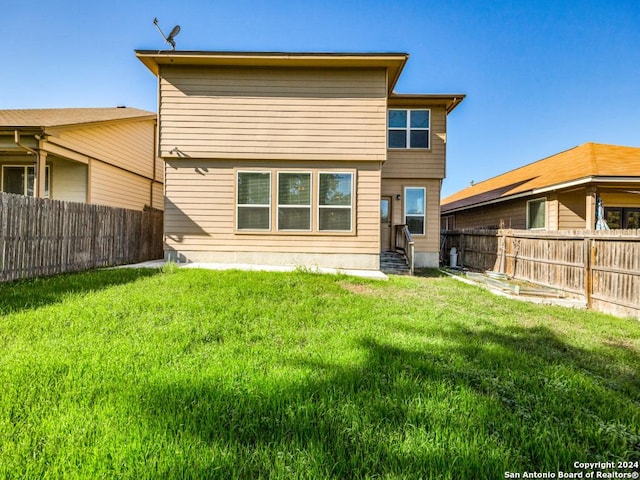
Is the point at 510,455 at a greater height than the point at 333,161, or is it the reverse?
the point at 333,161

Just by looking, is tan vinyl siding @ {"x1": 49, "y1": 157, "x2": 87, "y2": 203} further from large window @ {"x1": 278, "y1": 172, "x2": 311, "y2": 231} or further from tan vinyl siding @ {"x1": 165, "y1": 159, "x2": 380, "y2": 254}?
large window @ {"x1": 278, "y1": 172, "x2": 311, "y2": 231}

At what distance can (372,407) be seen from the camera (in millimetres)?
2066

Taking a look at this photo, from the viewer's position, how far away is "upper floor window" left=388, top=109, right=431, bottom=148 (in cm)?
1126

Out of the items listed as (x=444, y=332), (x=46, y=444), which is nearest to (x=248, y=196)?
(x=444, y=332)

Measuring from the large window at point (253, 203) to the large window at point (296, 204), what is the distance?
369mm

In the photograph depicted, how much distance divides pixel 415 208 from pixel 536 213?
193 inches

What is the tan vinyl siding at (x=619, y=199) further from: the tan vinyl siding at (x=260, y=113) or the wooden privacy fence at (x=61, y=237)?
the wooden privacy fence at (x=61, y=237)

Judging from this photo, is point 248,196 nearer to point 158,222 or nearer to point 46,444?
point 158,222

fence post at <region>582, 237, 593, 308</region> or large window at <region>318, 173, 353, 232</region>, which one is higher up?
large window at <region>318, 173, 353, 232</region>

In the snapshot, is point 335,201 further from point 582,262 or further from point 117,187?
point 117,187

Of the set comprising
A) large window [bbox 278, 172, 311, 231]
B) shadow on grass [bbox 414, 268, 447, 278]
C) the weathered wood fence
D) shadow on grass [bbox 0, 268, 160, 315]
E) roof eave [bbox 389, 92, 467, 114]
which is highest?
roof eave [bbox 389, 92, 467, 114]

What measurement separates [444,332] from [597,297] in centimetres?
435

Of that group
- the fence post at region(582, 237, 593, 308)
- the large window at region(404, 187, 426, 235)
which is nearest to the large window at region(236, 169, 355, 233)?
the large window at region(404, 187, 426, 235)

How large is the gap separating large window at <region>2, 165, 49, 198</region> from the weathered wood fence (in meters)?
16.3
